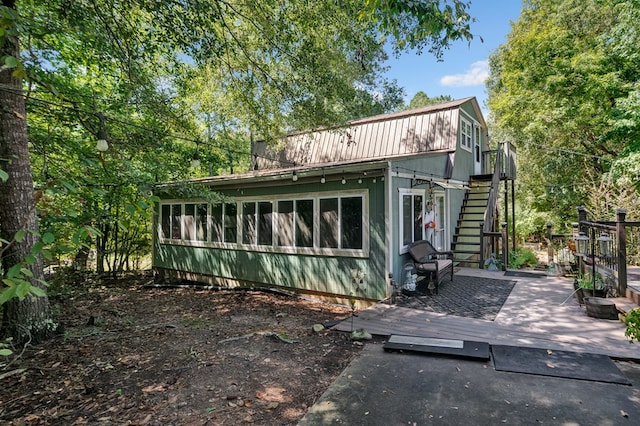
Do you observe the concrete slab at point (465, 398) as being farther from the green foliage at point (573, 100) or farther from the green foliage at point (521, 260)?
the green foliage at point (573, 100)

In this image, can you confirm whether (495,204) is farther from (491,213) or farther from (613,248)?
(613,248)

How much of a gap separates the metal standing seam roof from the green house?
0.04m

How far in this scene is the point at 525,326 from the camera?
16.1 ft

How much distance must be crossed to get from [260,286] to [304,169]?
3311 millimetres

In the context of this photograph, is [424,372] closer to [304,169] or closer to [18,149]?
[304,169]

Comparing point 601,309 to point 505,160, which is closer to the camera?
point 601,309

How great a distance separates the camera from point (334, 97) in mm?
7082

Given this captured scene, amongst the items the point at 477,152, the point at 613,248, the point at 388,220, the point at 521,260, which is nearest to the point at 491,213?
the point at 521,260

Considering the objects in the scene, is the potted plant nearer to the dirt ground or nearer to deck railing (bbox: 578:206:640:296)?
deck railing (bbox: 578:206:640:296)

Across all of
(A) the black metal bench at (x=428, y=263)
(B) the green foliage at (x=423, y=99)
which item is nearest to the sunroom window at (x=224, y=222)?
(A) the black metal bench at (x=428, y=263)

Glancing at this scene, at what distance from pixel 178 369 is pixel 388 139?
31.6 feet

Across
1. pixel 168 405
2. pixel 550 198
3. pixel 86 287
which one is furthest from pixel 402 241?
pixel 550 198

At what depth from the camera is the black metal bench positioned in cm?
689

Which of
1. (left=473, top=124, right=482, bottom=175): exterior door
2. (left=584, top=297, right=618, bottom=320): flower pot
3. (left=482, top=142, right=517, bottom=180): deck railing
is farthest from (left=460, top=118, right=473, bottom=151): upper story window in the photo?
(left=584, top=297, right=618, bottom=320): flower pot
